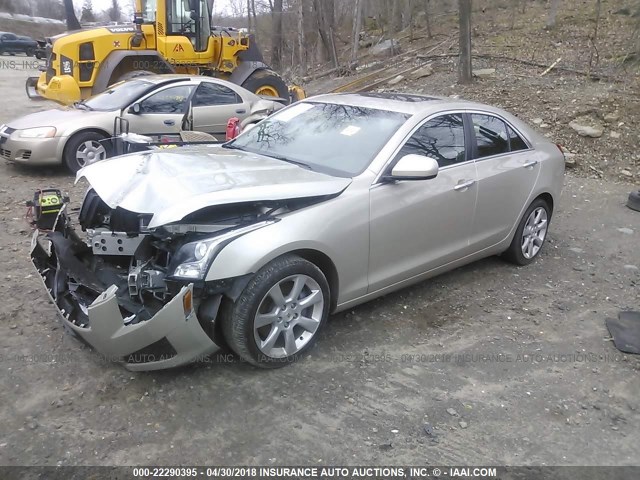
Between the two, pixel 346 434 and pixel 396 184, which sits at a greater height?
pixel 396 184

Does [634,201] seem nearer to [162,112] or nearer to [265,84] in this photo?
[162,112]

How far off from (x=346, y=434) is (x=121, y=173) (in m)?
2.23

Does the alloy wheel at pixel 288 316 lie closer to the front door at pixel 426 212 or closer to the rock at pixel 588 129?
the front door at pixel 426 212

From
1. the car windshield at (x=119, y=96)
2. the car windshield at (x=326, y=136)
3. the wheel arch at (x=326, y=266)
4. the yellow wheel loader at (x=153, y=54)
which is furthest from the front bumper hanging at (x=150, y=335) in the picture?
the yellow wheel loader at (x=153, y=54)

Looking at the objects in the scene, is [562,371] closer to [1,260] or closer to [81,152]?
[1,260]

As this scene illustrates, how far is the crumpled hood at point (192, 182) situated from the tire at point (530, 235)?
2302mm

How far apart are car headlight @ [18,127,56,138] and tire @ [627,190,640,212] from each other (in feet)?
26.0

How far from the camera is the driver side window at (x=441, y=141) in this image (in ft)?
13.8

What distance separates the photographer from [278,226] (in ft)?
11.0

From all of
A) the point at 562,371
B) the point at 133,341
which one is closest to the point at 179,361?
the point at 133,341

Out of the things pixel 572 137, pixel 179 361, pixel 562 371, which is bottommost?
pixel 562 371

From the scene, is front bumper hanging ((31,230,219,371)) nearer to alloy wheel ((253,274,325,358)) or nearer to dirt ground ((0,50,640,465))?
A: dirt ground ((0,50,640,465))

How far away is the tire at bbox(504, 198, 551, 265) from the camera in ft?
17.5

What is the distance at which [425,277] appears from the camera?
14.6 feet
